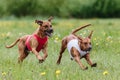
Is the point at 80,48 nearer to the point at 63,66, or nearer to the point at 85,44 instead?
the point at 85,44

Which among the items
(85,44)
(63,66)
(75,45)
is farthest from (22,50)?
(85,44)

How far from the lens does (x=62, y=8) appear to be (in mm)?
30484

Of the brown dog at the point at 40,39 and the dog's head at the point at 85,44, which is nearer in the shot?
the dog's head at the point at 85,44

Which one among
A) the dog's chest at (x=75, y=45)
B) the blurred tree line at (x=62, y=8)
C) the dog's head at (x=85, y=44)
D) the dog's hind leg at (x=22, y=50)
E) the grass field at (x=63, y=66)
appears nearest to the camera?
the grass field at (x=63, y=66)

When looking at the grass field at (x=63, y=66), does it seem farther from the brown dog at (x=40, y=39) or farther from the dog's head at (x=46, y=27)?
the dog's head at (x=46, y=27)

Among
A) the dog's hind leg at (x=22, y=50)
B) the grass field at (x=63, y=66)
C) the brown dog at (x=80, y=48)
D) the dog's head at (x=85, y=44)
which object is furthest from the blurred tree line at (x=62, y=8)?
the dog's head at (x=85, y=44)

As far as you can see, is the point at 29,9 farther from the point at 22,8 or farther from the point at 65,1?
the point at 65,1

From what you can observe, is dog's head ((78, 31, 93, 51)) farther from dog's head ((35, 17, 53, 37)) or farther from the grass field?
dog's head ((35, 17, 53, 37))

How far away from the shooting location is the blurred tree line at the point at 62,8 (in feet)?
97.1

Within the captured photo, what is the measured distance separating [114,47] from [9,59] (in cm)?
262

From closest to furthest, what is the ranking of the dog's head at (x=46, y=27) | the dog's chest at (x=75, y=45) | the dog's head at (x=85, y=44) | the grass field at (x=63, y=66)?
the grass field at (x=63, y=66), the dog's head at (x=85, y=44), the dog's chest at (x=75, y=45), the dog's head at (x=46, y=27)

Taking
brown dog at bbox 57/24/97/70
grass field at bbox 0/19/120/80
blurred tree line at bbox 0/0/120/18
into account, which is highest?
brown dog at bbox 57/24/97/70

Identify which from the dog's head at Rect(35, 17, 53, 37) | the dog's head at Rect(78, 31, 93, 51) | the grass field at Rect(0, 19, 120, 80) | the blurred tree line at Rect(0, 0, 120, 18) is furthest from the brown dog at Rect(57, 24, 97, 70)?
the blurred tree line at Rect(0, 0, 120, 18)

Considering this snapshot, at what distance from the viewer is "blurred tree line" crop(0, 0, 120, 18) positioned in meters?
29.6
